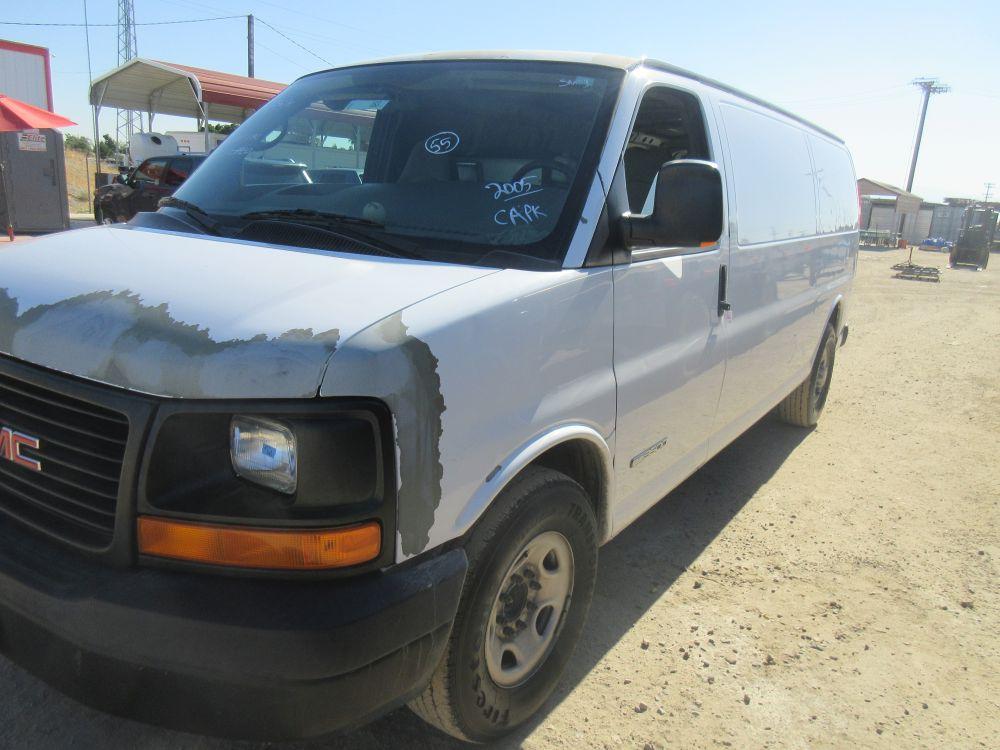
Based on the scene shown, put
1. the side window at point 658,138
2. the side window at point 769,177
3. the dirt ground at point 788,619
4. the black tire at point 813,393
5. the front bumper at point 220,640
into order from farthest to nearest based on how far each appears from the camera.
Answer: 1. the black tire at point 813,393
2. the side window at point 769,177
3. the side window at point 658,138
4. the dirt ground at point 788,619
5. the front bumper at point 220,640

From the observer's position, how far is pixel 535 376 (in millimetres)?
2107

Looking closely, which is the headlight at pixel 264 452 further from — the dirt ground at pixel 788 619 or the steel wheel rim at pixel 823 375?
the steel wheel rim at pixel 823 375

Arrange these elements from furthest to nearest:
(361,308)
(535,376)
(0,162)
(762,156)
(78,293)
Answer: (0,162), (762,156), (535,376), (78,293), (361,308)

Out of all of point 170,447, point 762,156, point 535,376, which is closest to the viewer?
point 170,447

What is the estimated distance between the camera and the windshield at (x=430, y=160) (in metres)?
2.38

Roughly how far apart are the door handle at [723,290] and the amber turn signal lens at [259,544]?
2.11 m

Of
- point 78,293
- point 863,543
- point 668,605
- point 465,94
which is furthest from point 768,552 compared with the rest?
point 78,293

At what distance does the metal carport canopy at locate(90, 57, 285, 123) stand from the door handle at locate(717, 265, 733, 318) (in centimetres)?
1714

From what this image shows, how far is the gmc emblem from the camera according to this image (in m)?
1.86

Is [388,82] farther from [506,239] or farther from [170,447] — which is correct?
[170,447]

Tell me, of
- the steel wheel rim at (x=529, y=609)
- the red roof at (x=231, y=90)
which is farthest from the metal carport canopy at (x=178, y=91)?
the steel wheel rim at (x=529, y=609)

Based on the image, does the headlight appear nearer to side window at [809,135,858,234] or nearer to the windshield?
the windshield

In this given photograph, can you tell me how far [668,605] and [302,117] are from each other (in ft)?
8.69

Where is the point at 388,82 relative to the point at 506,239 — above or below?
above
